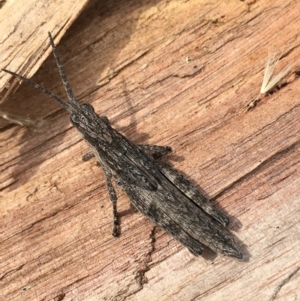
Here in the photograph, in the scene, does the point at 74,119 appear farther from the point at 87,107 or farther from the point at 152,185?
the point at 152,185

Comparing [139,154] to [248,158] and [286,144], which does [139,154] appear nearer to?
[248,158]

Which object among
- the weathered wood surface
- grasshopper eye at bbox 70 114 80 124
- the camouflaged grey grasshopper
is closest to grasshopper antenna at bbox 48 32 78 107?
the camouflaged grey grasshopper

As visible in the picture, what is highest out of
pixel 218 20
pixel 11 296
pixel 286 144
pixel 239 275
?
pixel 218 20

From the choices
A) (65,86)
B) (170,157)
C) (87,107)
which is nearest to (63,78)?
(65,86)

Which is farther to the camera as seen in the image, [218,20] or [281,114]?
[218,20]

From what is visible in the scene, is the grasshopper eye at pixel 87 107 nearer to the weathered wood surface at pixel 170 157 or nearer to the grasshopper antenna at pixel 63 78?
the grasshopper antenna at pixel 63 78

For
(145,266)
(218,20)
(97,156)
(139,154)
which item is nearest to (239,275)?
(145,266)

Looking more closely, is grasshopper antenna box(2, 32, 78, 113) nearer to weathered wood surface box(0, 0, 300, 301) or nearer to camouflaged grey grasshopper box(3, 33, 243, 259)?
camouflaged grey grasshopper box(3, 33, 243, 259)
